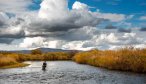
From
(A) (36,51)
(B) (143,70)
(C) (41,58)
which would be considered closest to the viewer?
(B) (143,70)

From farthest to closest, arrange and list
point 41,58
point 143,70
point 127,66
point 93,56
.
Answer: point 41,58 < point 93,56 < point 127,66 < point 143,70

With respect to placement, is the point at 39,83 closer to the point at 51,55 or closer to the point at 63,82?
the point at 63,82

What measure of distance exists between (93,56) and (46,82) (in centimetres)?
4208

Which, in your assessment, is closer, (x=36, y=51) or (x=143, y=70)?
(x=143, y=70)

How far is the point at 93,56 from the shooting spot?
8200 centimetres

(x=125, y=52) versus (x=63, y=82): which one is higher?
(x=125, y=52)

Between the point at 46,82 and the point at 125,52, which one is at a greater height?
the point at 125,52

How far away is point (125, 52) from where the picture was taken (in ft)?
195

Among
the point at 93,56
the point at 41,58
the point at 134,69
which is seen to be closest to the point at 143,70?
the point at 134,69

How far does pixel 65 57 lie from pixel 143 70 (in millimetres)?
82220

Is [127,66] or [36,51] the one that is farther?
[36,51]

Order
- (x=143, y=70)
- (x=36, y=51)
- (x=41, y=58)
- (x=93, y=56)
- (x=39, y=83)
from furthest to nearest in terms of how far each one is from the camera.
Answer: (x=36, y=51) → (x=41, y=58) → (x=93, y=56) → (x=143, y=70) → (x=39, y=83)

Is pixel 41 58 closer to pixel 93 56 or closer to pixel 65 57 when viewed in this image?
pixel 65 57

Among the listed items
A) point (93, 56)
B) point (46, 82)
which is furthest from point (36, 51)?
point (46, 82)
